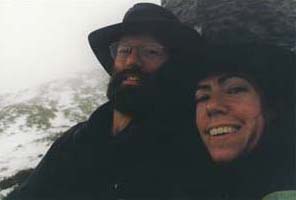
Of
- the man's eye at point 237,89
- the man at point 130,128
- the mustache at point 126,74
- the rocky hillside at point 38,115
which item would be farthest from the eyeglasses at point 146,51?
the man's eye at point 237,89

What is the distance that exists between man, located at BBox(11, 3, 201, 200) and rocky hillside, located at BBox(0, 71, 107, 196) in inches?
4.5

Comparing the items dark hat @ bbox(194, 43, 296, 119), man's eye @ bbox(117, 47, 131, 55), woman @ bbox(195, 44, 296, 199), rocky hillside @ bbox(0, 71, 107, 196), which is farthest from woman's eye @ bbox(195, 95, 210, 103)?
rocky hillside @ bbox(0, 71, 107, 196)

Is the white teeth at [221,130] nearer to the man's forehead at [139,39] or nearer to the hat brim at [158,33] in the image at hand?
the hat brim at [158,33]

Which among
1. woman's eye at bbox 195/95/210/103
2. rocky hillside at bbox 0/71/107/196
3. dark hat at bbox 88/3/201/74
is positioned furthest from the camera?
rocky hillside at bbox 0/71/107/196

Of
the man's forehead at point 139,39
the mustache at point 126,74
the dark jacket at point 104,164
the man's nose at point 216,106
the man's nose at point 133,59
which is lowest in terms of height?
the dark jacket at point 104,164

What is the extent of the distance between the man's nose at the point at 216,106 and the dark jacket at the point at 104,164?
37 cm

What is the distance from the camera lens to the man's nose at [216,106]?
15.3ft

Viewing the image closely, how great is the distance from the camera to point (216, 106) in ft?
15.4

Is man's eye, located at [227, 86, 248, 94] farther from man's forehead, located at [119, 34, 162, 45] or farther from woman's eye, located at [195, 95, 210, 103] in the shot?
man's forehead, located at [119, 34, 162, 45]

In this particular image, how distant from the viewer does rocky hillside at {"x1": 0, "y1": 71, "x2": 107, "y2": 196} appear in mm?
5137

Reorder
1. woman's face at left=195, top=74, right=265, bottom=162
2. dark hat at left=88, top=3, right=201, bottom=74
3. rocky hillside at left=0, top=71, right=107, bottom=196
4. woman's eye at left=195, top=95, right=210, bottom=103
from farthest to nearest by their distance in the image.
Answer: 1. rocky hillside at left=0, top=71, right=107, bottom=196
2. dark hat at left=88, top=3, right=201, bottom=74
3. woman's eye at left=195, top=95, right=210, bottom=103
4. woman's face at left=195, top=74, right=265, bottom=162

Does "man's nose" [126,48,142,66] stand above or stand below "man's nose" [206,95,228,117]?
above

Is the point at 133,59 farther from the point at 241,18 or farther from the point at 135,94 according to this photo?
the point at 241,18

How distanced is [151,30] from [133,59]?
0.84 feet
